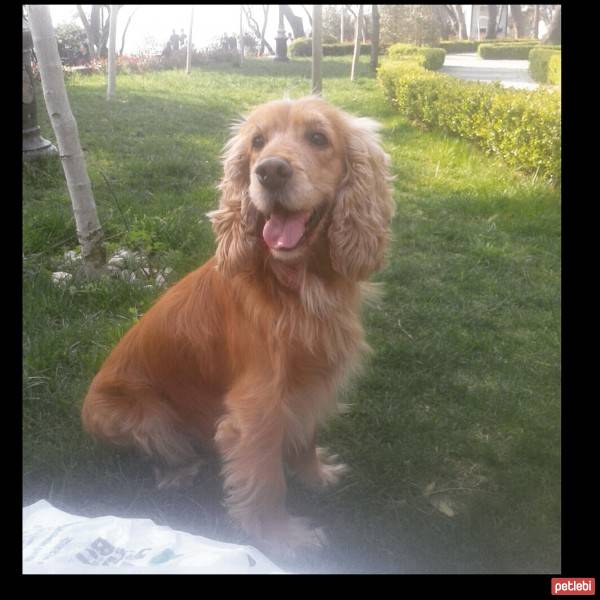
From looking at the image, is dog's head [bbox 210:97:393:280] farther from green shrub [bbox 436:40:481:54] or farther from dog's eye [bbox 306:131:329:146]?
green shrub [bbox 436:40:481:54]

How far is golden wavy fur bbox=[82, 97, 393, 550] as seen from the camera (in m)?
2.69

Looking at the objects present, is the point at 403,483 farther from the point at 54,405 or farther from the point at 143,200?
the point at 143,200

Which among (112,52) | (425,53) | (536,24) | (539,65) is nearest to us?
(536,24)

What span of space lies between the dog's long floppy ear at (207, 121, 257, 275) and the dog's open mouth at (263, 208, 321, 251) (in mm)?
142

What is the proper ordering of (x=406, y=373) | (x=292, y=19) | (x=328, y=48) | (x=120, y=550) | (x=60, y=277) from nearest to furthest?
(x=120, y=550) → (x=406, y=373) → (x=60, y=277) → (x=292, y=19) → (x=328, y=48)

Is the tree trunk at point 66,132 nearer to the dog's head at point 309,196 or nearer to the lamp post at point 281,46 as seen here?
the dog's head at point 309,196

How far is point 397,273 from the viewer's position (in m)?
5.44

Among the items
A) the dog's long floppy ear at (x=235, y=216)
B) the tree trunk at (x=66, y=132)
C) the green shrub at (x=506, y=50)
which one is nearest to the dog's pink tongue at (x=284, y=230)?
the dog's long floppy ear at (x=235, y=216)

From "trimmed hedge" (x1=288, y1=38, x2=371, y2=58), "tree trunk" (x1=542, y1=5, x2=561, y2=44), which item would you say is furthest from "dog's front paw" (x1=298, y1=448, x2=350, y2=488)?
"trimmed hedge" (x1=288, y1=38, x2=371, y2=58)

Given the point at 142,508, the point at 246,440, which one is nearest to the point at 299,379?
the point at 246,440

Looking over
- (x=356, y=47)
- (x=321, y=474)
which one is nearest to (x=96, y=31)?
(x=356, y=47)

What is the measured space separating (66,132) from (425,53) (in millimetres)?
10822

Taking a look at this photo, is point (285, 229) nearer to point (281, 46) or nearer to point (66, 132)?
point (66, 132)

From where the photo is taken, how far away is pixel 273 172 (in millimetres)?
2428
